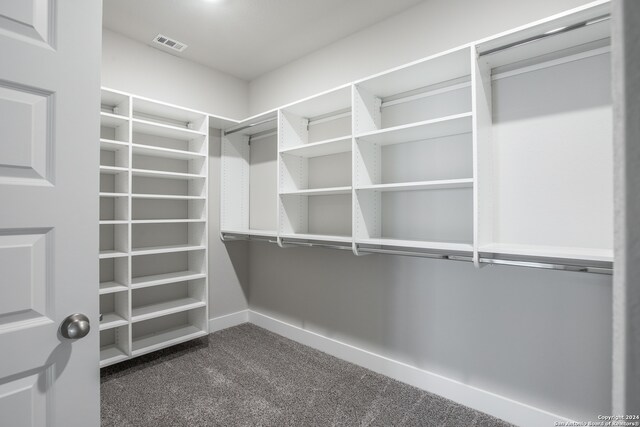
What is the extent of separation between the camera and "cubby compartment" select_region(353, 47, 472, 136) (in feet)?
6.25

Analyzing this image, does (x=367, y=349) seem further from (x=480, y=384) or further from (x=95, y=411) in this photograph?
A: (x=95, y=411)

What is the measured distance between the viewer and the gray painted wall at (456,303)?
1.70 meters

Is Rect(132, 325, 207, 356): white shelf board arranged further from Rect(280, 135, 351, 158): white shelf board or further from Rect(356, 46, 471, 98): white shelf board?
Rect(356, 46, 471, 98): white shelf board

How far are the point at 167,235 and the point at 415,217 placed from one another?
7.13ft

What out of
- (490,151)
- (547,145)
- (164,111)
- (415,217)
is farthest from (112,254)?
(547,145)

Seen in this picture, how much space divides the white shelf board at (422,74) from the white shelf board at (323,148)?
1.30 feet

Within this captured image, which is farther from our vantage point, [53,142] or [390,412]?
[390,412]

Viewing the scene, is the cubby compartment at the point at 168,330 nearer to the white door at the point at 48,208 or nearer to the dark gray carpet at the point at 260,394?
the dark gray carpet at the point at 260,394

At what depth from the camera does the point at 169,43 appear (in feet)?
9.20

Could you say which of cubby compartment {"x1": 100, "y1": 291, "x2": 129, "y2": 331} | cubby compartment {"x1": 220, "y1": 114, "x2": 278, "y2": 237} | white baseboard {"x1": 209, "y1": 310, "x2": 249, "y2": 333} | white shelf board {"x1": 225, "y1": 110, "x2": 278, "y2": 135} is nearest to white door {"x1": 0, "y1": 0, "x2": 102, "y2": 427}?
cubby compartment {"x1": 100, "y1": 291, "x2": 129, "y2": 331}

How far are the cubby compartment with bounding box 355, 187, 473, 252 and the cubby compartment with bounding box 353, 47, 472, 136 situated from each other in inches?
18.3

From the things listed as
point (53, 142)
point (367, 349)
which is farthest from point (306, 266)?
point (53, 142)

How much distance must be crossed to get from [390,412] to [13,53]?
7.53ft

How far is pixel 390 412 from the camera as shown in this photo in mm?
1976
